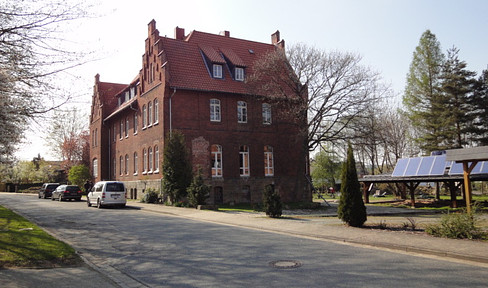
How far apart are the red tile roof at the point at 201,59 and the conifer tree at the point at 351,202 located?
17665 millimetres

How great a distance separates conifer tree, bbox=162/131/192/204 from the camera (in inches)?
1027

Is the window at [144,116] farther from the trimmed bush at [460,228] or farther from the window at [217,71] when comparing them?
the trimmed bush at [460,228]

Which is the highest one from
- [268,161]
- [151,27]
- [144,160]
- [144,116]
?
[151,27]

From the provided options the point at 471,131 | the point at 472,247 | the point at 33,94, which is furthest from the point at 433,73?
the point at 33,94

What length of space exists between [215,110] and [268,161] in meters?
6.27

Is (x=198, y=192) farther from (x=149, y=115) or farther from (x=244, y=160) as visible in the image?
(x=149, y=115)

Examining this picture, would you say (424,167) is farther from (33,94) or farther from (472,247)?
(33,94)

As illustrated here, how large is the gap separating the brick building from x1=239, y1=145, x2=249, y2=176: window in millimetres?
80

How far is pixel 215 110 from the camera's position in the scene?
31375mm

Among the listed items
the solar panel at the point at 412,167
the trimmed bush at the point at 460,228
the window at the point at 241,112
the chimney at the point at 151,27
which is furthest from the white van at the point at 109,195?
the trimmed bush at the point at 460,228

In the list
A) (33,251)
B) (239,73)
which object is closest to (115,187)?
(239,73)

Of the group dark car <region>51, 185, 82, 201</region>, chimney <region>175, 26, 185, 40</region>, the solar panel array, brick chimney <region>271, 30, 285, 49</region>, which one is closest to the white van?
dark car <region>51, 185, 82, 201</region>

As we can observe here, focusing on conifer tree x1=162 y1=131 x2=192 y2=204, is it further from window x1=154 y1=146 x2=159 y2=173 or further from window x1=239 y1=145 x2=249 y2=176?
window x1=239 y1=145 x2=249 y2=176

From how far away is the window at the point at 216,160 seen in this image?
30625mm
